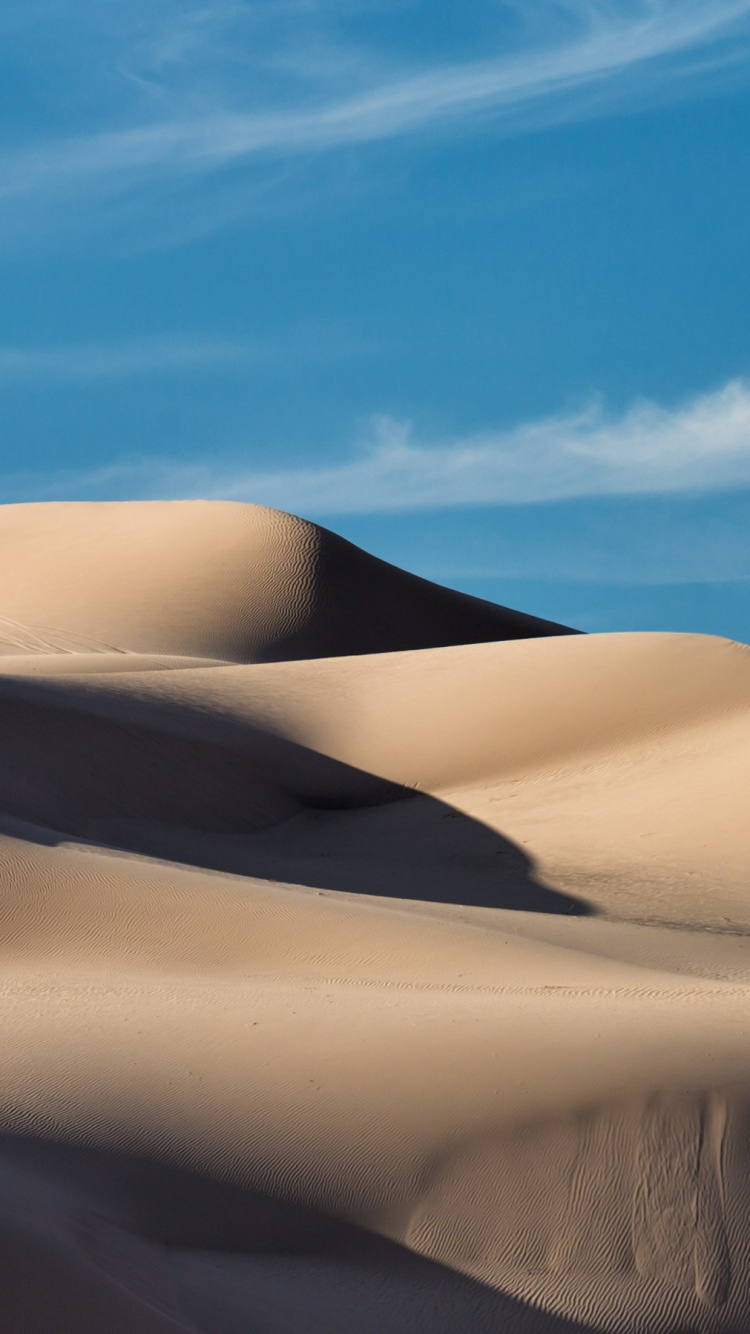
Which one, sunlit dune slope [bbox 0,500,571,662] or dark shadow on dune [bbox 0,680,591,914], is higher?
sunlit dune slope [bbox 0,500,571,662]

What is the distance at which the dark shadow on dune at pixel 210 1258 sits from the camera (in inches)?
136

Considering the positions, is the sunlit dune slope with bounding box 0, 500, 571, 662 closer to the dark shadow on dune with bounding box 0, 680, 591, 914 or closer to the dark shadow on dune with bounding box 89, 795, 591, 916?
the dark shadow on dune with bounding box 0, 680, 591, 914

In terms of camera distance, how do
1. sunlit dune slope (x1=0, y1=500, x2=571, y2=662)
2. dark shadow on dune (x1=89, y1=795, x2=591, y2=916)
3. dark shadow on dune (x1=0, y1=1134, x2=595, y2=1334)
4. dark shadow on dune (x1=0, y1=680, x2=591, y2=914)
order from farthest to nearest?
sunlit dune slope (x1=0, y1=500, x2=571, y2=662), dark shadow on dune (x1=0, y1=680, x2=591, y2=914), dark shadow on dune (x1=89, y1=795, x2=591, y2=916), dark shadow on dune (x1=0, y1=1134, x2=595, y2=1334)

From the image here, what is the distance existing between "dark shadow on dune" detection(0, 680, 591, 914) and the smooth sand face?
0.05 metres

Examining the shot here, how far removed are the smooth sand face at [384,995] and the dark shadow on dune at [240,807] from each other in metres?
0.05

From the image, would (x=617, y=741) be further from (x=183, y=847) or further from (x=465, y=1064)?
(x=465, y=1064)

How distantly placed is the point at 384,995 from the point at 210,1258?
2.19 metres

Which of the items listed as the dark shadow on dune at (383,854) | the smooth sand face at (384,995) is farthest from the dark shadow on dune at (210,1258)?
the dark shadow on dune at (383,854)

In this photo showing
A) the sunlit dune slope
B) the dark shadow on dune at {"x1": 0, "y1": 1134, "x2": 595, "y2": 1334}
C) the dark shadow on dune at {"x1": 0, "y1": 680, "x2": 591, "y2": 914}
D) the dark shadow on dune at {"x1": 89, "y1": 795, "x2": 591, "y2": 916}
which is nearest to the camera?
the dark shadow on dune at {"x1": 0, "y1": 1134, "x2": 595, "y2": 1334}

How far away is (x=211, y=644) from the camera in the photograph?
28016 mm

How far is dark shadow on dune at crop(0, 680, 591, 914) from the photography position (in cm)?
1111

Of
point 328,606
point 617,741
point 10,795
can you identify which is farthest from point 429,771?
point 328,606

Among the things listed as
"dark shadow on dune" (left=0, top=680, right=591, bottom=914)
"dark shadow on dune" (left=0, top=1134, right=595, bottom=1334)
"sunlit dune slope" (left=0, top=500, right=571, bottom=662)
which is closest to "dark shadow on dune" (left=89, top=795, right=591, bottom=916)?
"dark shadow on dune" (left=0, top=680, right=591, bottom=914)

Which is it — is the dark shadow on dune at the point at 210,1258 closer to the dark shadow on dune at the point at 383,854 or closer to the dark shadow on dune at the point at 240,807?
the dark shadow on dune at the point at 383,854
